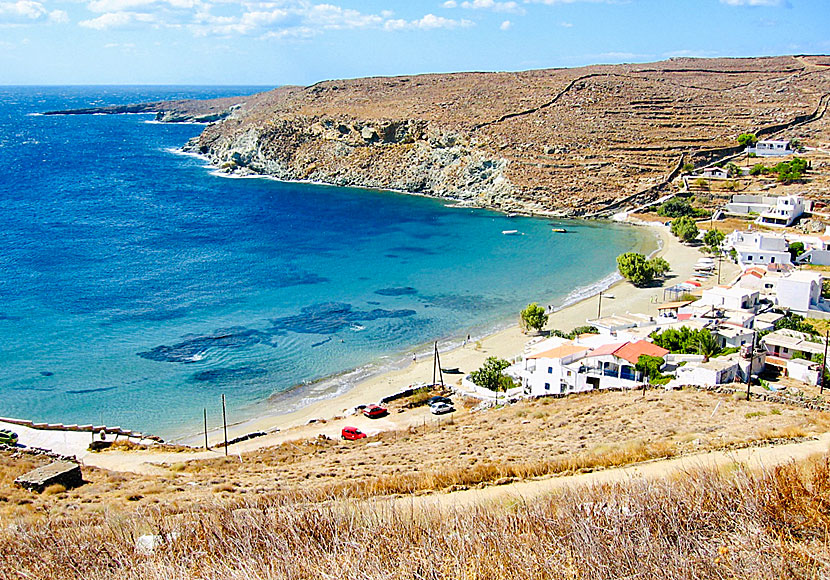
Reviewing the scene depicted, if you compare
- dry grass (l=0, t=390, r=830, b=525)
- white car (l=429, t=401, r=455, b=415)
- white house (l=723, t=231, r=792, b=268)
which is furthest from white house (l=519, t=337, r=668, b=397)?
white house (l=723, t=231, r=792, b=268)

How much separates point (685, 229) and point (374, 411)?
38.0m

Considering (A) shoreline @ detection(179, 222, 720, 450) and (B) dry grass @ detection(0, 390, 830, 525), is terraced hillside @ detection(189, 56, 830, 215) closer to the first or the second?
(A) shoreline @ detection(179, 222, 720, 450)

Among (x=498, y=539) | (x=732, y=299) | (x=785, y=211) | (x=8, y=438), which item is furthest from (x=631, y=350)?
(x=785, y=211)

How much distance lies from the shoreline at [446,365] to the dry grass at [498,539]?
45.8 feet

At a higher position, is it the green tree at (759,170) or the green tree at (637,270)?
the green tree at (759,170)

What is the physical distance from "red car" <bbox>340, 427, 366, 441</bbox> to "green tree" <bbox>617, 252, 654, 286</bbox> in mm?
26102

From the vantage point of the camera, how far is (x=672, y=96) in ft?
291

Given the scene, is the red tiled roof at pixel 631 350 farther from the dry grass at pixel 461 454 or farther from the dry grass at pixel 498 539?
the dry grass at pixel 498 539

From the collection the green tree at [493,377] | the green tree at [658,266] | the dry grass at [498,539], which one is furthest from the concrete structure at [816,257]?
the dry grass at [498,539]

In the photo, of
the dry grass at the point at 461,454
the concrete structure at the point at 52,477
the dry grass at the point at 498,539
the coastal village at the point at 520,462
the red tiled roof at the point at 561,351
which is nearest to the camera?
the dry grass at the point at 498,539

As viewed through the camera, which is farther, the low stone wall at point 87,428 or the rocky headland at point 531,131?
the rocky headland at point 531,131

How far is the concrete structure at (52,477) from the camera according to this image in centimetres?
1518

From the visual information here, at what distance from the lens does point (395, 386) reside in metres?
28.0

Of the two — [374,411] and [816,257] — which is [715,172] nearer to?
[816,257]
